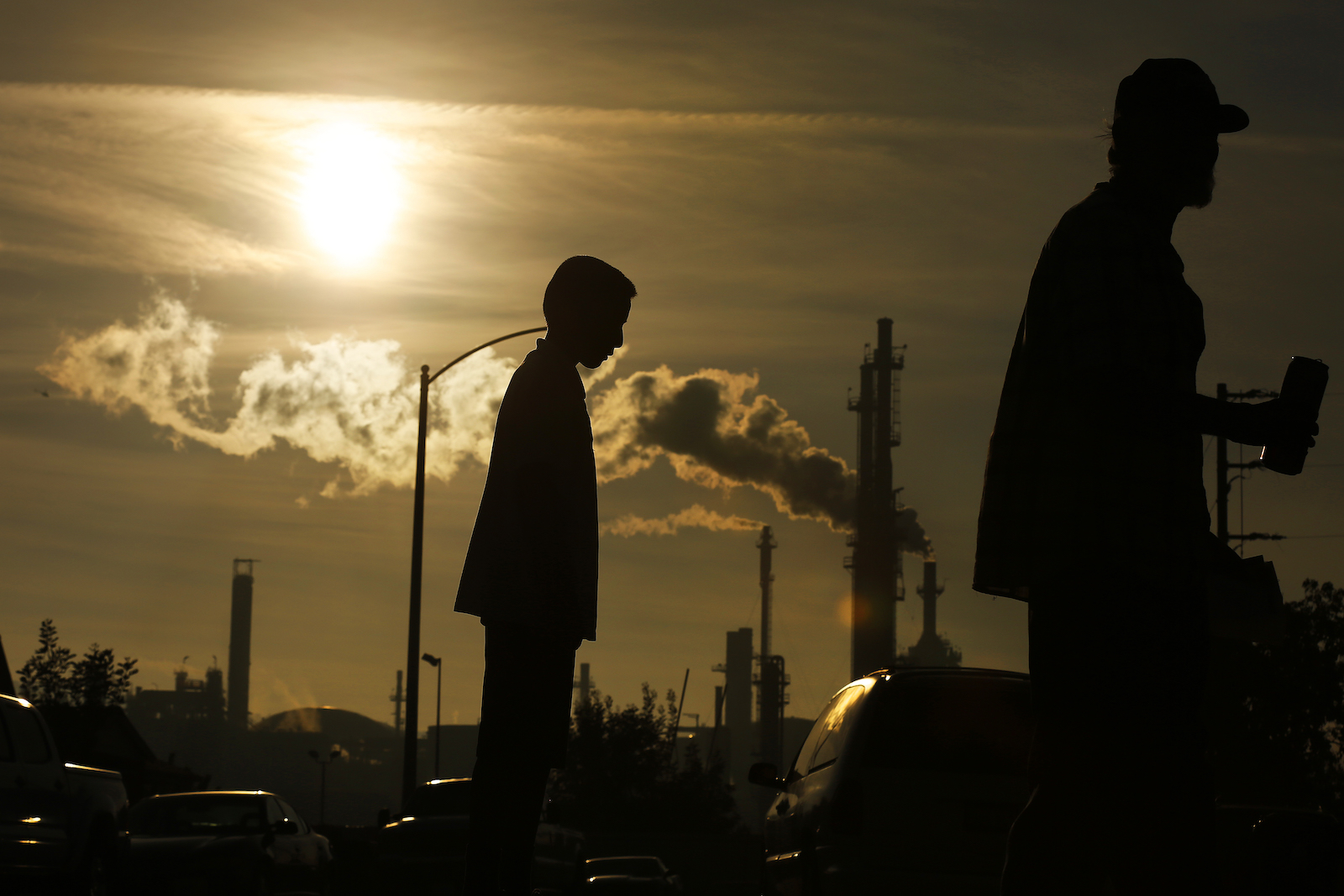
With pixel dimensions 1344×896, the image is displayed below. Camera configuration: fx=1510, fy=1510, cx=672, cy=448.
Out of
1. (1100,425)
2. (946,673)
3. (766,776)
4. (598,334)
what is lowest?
(766,776)

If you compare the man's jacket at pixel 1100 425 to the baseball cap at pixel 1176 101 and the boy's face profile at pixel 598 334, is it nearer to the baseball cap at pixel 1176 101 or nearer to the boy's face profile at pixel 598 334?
the baseball cap at pixel 1176 101

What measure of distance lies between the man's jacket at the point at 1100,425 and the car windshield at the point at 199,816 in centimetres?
1215

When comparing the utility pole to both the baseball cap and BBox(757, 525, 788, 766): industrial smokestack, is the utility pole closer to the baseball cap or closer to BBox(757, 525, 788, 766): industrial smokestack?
the baseball cap

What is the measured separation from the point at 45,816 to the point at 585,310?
22.3 feet

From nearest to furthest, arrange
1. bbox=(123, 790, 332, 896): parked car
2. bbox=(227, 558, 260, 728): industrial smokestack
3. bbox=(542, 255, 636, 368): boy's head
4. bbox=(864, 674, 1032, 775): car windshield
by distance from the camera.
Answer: bbox=(542, 255, 636, 368): boy's head → bbox=(864, 674, 1032, 775): car windshield → bbox=(123, 790, 332, 896): parked car → bbox=(227, 558, 260, 728): industrial smokestack

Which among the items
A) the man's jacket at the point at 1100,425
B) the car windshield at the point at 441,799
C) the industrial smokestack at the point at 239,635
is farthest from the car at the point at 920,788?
the industrial smokestack at the point at 239,635

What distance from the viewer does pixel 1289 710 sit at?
1673 inches

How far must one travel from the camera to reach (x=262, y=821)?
557 inches

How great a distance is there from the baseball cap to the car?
14.3 feet

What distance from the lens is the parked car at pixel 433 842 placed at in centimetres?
1511

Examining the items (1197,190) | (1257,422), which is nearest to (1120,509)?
(1257,422)

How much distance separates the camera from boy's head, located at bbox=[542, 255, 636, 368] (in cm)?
502

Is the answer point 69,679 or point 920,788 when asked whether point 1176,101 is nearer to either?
point 920,788

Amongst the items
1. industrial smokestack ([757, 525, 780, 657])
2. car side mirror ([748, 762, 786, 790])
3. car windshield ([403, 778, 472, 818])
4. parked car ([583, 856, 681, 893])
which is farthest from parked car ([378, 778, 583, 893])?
industrial smokestack ([757, 525, 780, 657])
